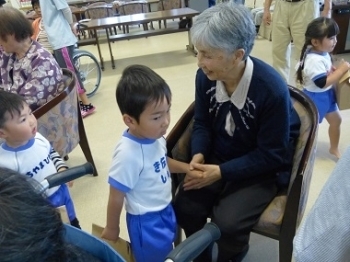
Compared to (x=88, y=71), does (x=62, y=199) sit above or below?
above

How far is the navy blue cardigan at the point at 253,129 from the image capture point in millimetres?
1155

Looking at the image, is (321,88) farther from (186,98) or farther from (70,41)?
(70,41)

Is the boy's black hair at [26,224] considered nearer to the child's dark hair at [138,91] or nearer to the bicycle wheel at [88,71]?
the child's dark hair at [138,91]

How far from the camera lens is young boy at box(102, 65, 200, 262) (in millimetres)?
1021

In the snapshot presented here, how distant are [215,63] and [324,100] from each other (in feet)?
3.74

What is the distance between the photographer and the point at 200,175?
48.9 inches

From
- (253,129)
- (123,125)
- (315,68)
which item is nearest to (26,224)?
(253,129)

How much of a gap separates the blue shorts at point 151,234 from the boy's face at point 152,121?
29 cm

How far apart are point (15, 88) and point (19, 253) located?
61.2 inches

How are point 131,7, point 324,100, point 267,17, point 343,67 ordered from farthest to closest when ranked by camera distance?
point 131,7 → point 267,17 → point 324,100 → point 343,67

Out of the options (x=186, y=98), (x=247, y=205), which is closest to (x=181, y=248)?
(x=247, y=205)

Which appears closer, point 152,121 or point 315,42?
point 152,121

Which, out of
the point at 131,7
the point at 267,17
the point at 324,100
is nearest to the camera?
the point at 324,100

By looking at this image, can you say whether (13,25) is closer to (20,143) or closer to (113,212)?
(20,143)
